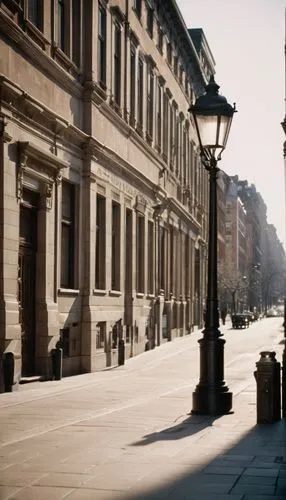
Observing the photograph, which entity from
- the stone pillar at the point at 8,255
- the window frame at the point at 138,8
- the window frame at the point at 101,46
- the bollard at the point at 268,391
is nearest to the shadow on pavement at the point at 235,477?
the bollard at the point at 268,391

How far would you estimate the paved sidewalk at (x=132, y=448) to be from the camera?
292 inches

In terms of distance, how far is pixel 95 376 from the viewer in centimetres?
2258

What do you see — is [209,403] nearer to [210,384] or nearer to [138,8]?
[210,384]

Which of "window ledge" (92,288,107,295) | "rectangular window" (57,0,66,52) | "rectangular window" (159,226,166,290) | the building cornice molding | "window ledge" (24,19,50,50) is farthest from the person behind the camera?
"rectangular window" (159,226,166,290)

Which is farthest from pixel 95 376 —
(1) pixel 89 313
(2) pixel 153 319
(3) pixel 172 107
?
(3) pixel 172 107

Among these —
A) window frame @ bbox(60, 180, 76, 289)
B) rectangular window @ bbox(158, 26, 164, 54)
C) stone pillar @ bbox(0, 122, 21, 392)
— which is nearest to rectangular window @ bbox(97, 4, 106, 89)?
window frame @ bbox(60, 180, 76, 289)

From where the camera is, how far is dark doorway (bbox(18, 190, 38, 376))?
20.1m

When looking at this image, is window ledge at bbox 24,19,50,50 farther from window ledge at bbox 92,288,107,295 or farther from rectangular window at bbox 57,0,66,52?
window ledge at bbox 92,288,107,295

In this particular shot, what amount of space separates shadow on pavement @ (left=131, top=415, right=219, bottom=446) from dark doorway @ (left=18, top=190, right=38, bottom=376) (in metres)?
7.99

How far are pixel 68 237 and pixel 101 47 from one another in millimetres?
6618

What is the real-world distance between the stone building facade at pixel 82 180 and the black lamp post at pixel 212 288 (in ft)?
18.4

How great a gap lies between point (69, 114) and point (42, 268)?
4.68 metres

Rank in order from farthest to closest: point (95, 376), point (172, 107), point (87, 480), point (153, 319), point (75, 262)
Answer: point (172, 107), point (153, 319), point (75, 262), point (95, 376), point (87, 480)

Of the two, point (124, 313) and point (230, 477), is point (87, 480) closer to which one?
point (230, 477)
